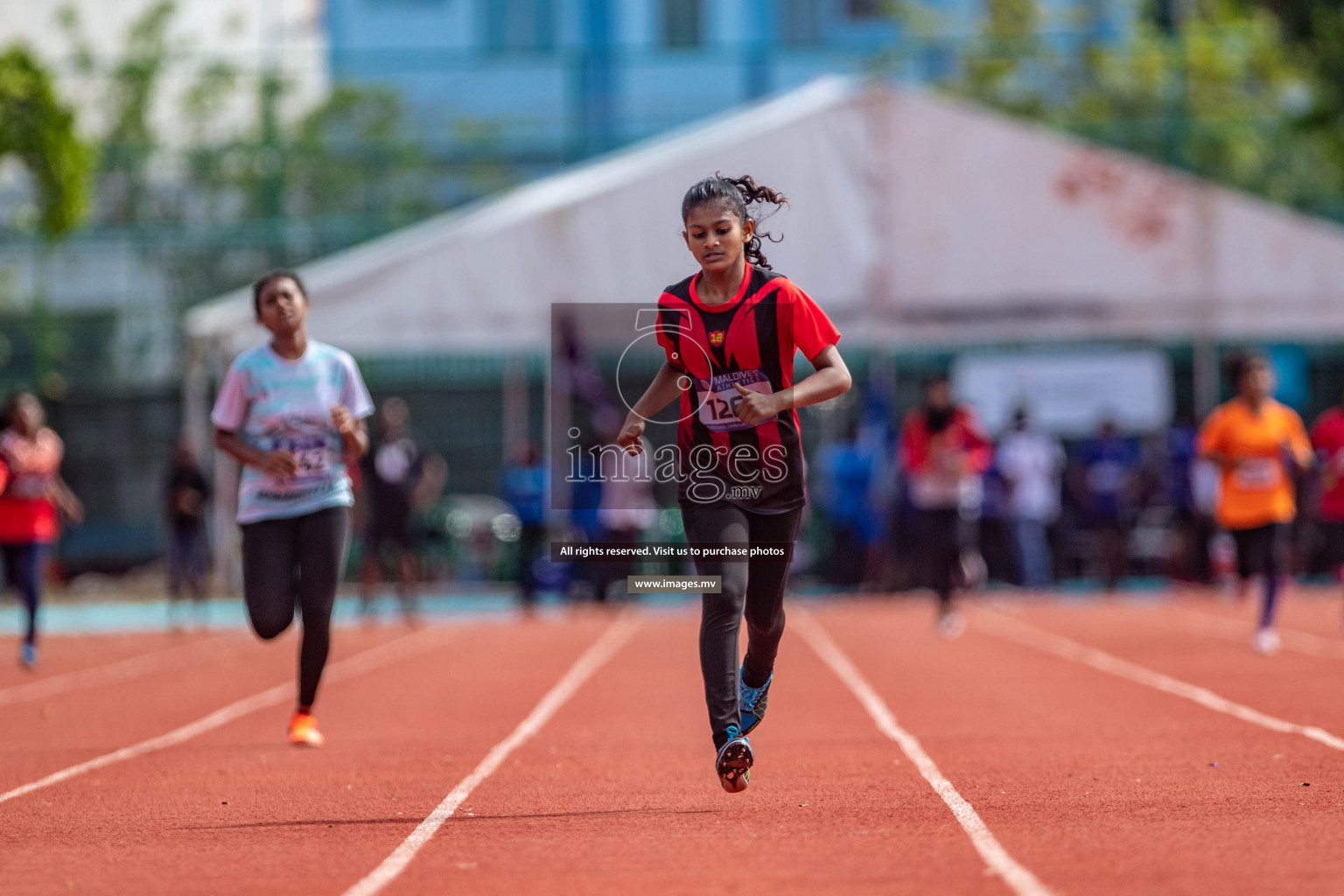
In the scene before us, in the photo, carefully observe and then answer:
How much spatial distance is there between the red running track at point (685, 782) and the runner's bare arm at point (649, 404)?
4.05ft

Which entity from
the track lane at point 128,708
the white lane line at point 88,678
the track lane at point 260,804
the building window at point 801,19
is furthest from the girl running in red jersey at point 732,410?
the building window at point 801,19

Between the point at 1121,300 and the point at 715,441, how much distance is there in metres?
15.3

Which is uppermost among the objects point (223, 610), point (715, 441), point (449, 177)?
point (449, 177)

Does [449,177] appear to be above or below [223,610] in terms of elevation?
above

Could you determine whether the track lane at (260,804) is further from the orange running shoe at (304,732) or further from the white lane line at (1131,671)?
the white lane line at (1131,671)

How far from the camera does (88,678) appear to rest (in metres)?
13.2

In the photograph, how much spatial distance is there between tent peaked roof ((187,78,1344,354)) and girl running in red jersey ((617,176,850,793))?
1351cm

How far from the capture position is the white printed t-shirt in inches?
321

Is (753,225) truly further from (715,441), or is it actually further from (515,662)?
(515,662)

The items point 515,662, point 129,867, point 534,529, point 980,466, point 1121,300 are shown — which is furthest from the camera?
point 1121,300

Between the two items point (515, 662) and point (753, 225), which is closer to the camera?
point (753, 225)

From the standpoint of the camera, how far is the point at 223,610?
2167cm

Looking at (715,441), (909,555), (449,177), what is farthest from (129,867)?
(449,177)

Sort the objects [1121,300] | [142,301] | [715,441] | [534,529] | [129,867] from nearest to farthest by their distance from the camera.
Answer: [129,867] < [715,441] < [534,529] < [1121,300] < [142,301]
